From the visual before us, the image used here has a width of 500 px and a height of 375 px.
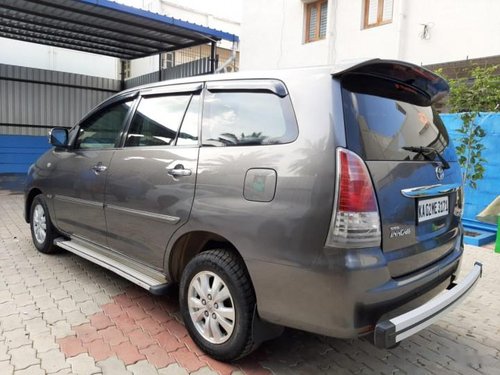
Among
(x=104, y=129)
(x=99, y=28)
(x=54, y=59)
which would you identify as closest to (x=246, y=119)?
(x=104, y=129)

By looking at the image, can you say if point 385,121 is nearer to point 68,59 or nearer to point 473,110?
point 473,110

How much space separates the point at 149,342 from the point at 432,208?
6.76ft

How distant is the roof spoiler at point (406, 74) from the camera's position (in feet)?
7.42

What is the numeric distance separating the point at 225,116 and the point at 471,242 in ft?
15.3

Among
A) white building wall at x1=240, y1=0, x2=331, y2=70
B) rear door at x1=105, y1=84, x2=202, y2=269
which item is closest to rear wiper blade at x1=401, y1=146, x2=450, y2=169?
rear door at x1=105, y1=84, x2=202, y2=269

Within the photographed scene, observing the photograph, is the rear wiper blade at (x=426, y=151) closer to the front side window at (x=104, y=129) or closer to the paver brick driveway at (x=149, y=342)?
the paver brick driveway at (x=149, y=342)

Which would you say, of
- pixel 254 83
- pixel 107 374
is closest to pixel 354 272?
pixel 254 83

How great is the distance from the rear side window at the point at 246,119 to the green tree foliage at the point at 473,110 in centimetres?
482

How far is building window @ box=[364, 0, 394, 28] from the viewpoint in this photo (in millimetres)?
10344

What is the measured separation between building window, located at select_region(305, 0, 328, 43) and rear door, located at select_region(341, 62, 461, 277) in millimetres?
10042

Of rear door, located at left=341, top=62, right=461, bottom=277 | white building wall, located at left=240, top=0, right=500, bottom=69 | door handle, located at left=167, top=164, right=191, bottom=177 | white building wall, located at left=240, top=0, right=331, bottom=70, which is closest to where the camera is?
rear door, located at left=341, top=62, right=461, bottom=277

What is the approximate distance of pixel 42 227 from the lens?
466 centimetres

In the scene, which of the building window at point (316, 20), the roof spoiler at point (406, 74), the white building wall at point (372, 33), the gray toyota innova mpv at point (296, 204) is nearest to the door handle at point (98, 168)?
the gray toyota innova mpv at point (296, 204)

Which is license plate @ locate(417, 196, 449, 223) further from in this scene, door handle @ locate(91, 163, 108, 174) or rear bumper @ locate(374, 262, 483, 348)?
door handle @ locate(91, 163, 108, 174)
